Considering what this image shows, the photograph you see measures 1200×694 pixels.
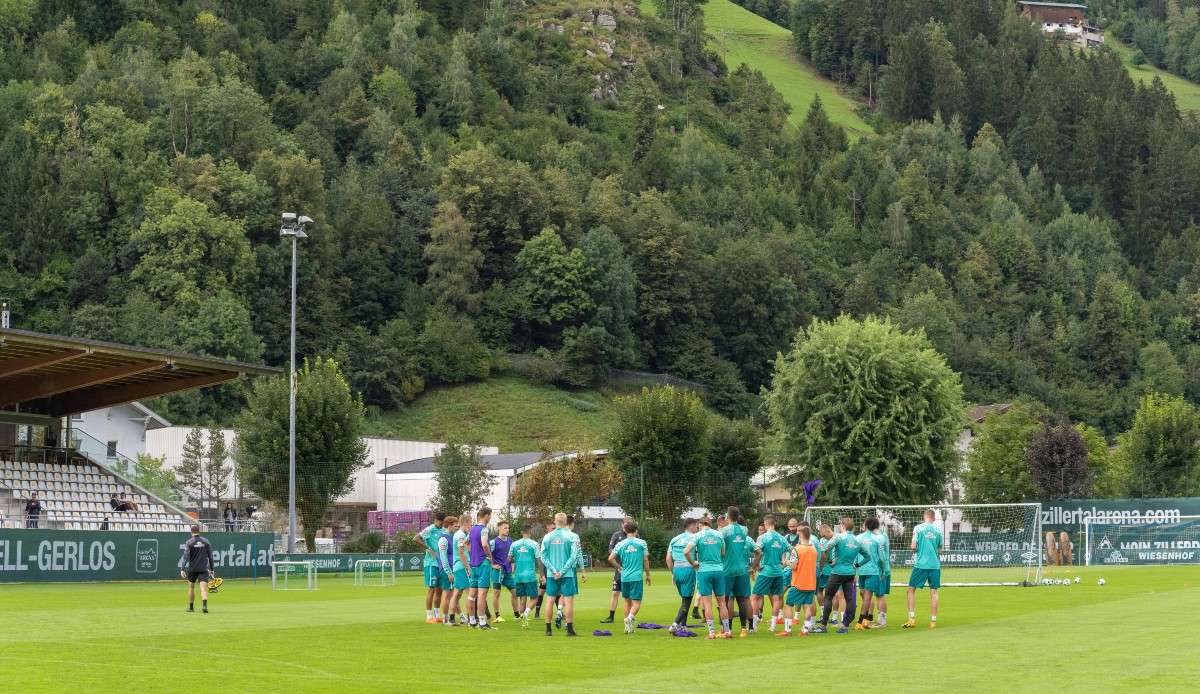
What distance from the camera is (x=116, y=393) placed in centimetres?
5312

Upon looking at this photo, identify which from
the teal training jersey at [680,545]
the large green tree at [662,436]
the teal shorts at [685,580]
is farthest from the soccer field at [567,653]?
the large green tree at [662,436]

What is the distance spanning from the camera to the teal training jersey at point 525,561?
2516 cm

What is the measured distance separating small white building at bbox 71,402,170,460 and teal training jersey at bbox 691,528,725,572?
207 ft

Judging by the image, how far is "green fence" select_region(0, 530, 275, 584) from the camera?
41406 millimetres

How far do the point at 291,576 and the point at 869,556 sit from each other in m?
28.0

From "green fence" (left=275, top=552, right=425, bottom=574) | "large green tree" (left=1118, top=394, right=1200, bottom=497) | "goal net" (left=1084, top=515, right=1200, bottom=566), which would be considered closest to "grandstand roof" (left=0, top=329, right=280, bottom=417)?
"green fence" (left=275, top=552, right=425, bottom=574)

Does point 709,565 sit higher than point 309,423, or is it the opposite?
point 309,423

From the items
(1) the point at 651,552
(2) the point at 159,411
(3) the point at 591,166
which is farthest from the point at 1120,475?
(3) the point at 591,166

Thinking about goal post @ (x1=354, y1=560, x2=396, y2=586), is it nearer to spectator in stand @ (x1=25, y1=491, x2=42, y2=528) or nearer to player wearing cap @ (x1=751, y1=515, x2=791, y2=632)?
spectator in stand @ (x1=25, y1=491, x2=42, y2=528)

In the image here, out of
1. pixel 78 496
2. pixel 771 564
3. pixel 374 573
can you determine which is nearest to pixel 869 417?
pixel 374 573

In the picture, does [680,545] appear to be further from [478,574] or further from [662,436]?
[662,436]

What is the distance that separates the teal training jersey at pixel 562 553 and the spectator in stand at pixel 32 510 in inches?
966

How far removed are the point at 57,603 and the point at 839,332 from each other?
38896 mm

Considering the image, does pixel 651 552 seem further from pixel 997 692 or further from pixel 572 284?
pixel 572 284
